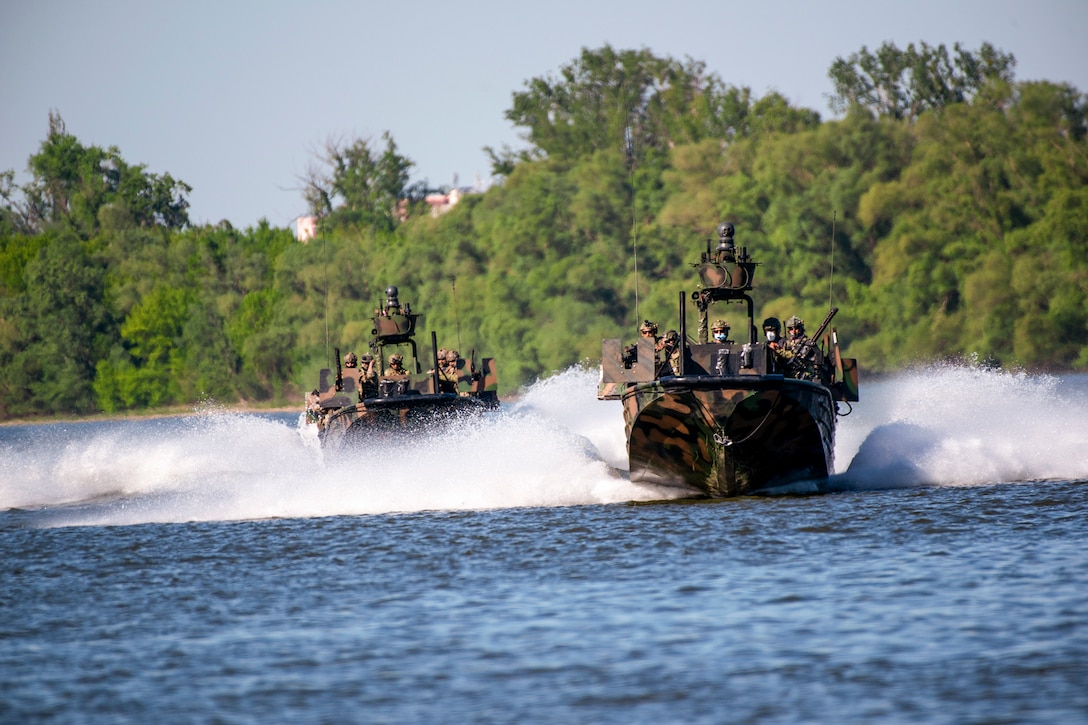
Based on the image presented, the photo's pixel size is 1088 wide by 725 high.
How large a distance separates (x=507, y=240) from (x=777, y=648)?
8379 cm

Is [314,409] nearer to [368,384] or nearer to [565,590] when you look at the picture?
[368,384]

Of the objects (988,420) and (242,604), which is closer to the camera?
(242,604)

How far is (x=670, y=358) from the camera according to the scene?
22062 mm

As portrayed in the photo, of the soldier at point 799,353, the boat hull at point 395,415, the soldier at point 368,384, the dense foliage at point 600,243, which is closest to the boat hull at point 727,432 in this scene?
the soldier at point 799,353

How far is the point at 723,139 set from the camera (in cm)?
10662

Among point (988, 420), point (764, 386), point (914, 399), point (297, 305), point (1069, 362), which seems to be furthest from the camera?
point (297, 305)

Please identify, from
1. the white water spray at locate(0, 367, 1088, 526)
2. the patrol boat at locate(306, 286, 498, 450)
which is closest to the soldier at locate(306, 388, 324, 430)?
the patrol boat at locate(306, 286, 498, 450)

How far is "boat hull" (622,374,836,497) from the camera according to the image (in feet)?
68.9

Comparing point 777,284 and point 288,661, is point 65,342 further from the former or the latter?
point 288,661

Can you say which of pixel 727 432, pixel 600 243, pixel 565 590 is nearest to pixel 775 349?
pixel 727 432

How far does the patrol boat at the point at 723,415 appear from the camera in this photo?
21.0 metres

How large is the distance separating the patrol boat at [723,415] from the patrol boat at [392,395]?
6088 mm

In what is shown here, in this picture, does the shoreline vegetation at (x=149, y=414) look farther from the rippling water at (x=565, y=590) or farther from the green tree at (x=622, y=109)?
the rippling water at (x=565, y=590)

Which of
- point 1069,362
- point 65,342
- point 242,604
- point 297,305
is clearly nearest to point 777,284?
point 1069,362
